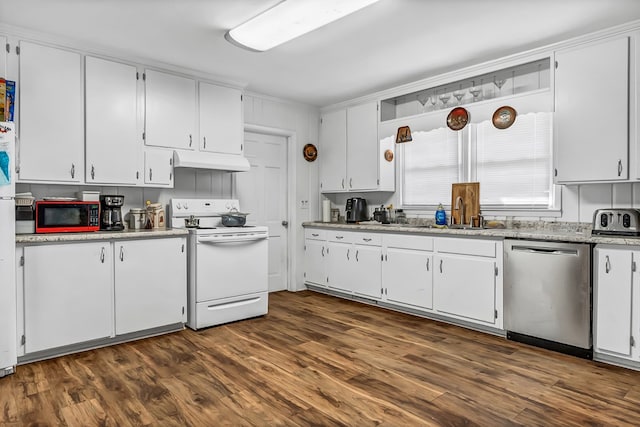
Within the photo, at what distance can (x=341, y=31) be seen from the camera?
323cm

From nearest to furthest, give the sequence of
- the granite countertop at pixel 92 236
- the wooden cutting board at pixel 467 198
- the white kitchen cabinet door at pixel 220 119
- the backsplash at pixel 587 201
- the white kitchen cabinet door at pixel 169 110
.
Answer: the granite countertop at pixel 92 236
the backsplash at pixel 587 201
the white kitchen cabinet door at pixel 169 110
the wooden cutting board at pixel 467 198
the white kitchen cabinet door at pixel 220 119

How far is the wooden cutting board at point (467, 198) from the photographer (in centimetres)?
413

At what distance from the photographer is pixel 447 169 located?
455 centimetres

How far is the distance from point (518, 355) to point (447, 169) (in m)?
2.12

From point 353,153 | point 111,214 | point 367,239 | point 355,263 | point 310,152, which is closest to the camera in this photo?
point 111,214

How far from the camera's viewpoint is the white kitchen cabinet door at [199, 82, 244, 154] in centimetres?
425

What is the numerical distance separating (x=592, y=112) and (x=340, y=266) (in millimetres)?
2943

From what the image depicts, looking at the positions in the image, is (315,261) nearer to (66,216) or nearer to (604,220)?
(66,216)

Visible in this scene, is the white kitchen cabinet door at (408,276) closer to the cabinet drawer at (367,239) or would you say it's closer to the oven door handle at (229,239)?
the cabinet drawer at (367,239)

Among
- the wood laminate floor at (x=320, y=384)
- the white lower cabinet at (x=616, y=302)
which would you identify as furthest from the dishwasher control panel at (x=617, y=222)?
the wood laminate floor at (x=320, y=384)

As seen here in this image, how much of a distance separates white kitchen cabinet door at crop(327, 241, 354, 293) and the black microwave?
2.61m

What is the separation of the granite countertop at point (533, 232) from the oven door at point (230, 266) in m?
1.18

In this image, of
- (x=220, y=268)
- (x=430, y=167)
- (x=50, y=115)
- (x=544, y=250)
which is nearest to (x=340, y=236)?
(x=430, y=167)

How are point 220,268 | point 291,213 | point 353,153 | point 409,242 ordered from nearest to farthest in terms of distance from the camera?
point 220,268 < point 409,242 < point 353,153 < point 291,213
